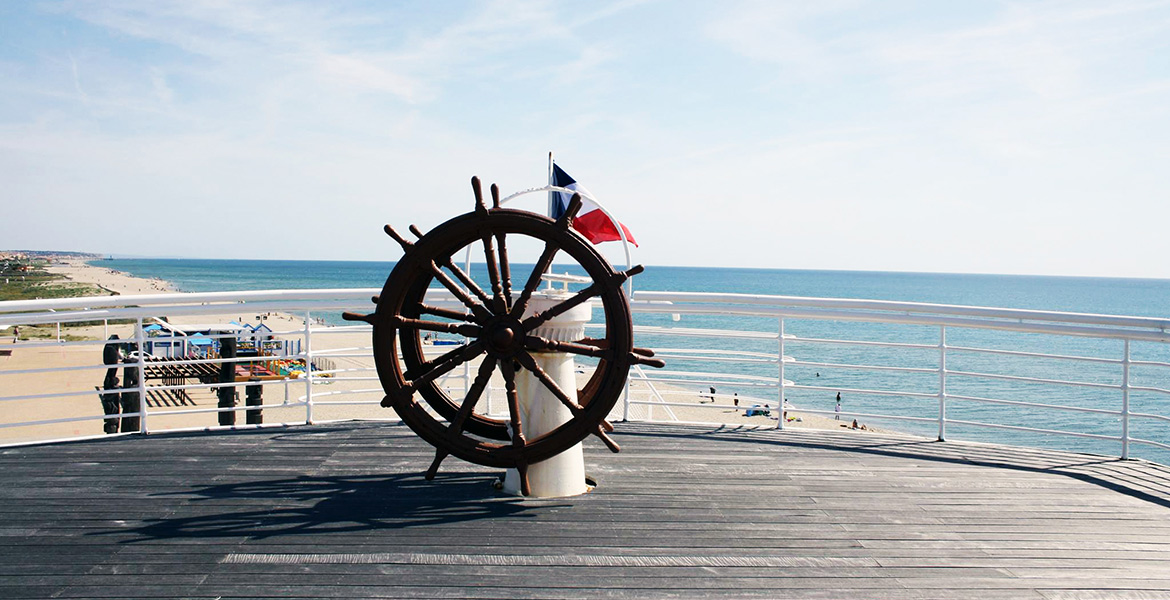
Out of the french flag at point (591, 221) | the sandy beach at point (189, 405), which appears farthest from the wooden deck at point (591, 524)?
the sandy beach at point (189, 405)

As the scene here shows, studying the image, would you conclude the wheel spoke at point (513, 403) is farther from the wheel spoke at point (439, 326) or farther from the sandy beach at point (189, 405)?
the sandy beach at point (189, 405)

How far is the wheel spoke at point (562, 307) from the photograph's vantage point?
129 inches

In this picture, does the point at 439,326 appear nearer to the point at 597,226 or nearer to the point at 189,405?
the point at 597,226

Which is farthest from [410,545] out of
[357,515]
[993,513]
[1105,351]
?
[1105,351]

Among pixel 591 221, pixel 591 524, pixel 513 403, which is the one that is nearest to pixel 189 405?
pixel 591 221

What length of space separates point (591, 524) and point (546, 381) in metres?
0.61

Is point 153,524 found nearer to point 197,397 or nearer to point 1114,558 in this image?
point 1114,558

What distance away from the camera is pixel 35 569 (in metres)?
2.58

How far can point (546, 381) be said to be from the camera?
3.32 meters

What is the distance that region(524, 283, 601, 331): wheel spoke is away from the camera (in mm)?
3266

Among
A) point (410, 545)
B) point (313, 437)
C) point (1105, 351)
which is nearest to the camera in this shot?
point (410, 545)

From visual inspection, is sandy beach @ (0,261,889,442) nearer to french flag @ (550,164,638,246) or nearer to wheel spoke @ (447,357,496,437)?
french flag @ (550,164,638,246)

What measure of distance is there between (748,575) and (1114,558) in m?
1.36

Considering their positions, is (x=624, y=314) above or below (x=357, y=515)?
above
